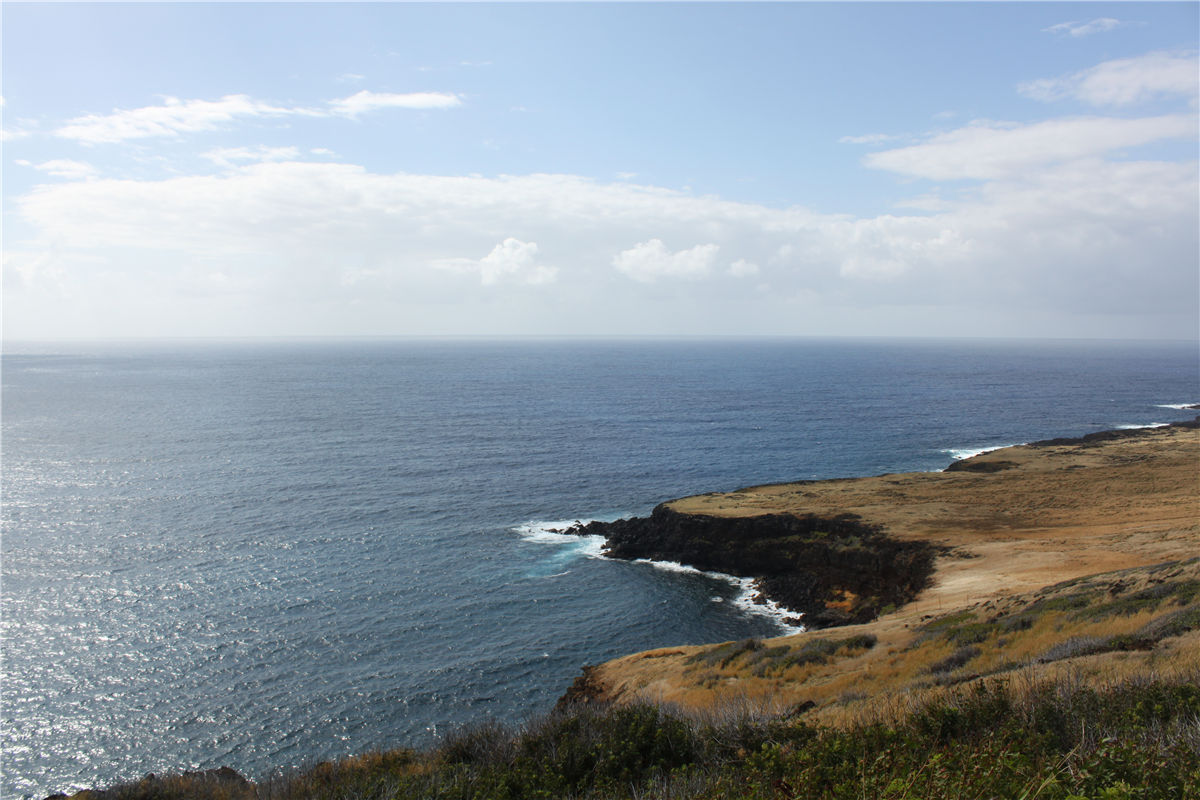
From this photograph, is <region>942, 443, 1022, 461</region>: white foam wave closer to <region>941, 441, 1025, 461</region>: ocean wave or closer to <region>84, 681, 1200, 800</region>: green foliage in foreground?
<region>941, 441, 1025, 461</region>: ocean wave

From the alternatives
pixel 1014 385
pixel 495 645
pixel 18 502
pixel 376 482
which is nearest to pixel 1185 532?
pixel 495 645

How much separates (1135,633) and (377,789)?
2351 centimetres

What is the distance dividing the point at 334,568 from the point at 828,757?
154 feet

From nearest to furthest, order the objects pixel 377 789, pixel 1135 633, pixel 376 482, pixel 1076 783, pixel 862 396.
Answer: pixel 1076 783
pixel 377 789
pixel 1135 633
pixel 376 482
pixel 862 396

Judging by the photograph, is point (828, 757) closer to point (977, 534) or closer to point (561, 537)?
point (977, 534)

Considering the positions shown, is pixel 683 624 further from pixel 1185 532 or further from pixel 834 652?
pixel 1185 532

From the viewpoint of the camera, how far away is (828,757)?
12.1 metres

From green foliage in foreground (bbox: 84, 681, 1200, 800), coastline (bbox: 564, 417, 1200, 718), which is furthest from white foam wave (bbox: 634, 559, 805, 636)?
green foliage in foreground (bbox: 84, 681, 1200, 800)

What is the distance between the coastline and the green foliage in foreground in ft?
16.5

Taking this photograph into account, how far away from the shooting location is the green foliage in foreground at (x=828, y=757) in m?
8.12

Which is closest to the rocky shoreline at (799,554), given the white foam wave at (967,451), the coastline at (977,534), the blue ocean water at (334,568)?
the coastline at (977,534)

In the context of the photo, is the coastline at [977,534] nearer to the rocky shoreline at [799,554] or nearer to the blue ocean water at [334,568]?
the rocky shoreline at [799,554]

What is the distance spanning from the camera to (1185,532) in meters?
45.3

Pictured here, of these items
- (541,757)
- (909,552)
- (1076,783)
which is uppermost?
(1076,783)
